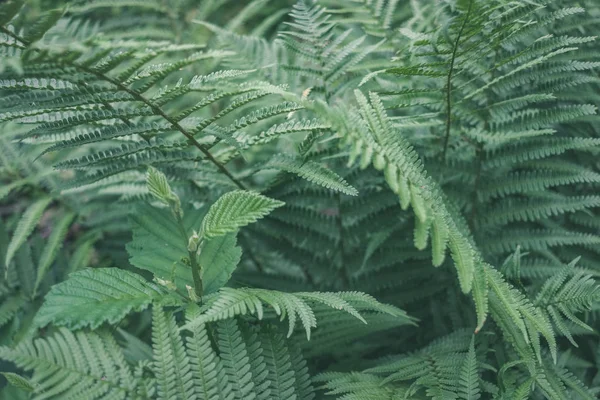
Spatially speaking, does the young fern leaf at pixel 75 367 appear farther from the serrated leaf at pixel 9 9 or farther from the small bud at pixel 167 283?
the serrated leaf at pixel 9 9

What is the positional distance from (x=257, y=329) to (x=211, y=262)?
7.7 inches

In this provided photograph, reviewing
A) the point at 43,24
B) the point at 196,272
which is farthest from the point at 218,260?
the point at 43,24

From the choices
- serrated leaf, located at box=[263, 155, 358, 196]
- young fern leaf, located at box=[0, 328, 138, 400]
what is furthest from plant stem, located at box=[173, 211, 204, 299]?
serrated leaf, located at box=[263, 155, 358, 196]

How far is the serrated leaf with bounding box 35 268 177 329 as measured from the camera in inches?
41.8

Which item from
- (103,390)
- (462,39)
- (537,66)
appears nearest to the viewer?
(103,390)

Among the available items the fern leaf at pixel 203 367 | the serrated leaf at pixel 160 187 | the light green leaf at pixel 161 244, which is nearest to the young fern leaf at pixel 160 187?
the serrated leaf at pixel 160 187

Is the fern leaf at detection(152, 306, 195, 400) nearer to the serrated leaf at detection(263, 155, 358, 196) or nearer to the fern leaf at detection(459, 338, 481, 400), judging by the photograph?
the serrated leaf at detection(263, 155, 358, 196)

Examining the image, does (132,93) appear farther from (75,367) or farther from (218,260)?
(75,367)

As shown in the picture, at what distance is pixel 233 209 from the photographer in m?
1.13

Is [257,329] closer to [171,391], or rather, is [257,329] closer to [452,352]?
[171,391]

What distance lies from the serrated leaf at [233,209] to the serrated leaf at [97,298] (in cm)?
19

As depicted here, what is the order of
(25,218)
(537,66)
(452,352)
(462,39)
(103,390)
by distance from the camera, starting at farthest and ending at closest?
1. (25,218)
2. (537,66)
3. (452,352)
4. (462,39)
5. (103,390)

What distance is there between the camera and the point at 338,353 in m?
1.50

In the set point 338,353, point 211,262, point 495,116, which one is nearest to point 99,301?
point 211,262
